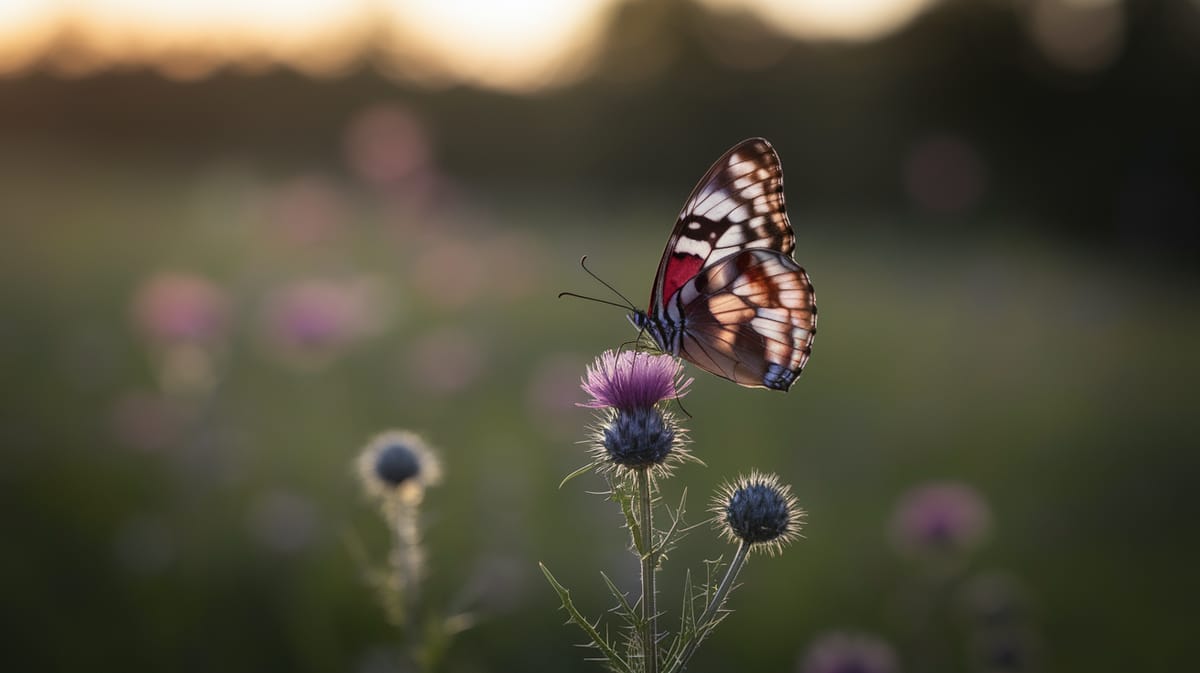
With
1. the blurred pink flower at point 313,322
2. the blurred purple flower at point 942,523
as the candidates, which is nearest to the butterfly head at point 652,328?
the blurred purple flower at point 942,523

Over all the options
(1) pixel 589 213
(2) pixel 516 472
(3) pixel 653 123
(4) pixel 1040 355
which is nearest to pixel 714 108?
(3) pixel 653 123

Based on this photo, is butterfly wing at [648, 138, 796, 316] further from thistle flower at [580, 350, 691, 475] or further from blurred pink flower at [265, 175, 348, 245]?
blurred pink flower at [265, 175, 348, 245]

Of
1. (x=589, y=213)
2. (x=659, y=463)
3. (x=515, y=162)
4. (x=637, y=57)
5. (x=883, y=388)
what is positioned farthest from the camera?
(x=637, y=57)

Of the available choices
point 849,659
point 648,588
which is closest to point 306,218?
point 849,659

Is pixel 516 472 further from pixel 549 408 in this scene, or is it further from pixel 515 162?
pixel 515 162

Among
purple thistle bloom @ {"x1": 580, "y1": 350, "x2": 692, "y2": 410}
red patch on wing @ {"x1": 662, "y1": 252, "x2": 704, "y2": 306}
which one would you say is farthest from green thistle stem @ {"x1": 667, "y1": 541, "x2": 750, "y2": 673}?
red patch on wing @ {"x1": 662, "y1": 252, "x2": 704, "y2": 306}

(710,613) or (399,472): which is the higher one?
(399,472)

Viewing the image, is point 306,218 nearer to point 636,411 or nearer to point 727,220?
point 727,220

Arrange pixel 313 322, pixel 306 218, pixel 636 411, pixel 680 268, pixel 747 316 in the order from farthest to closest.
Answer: pixel 306 218
pixel 313 322
pixel 680 268
pixel 747 316
pixel 636 411
